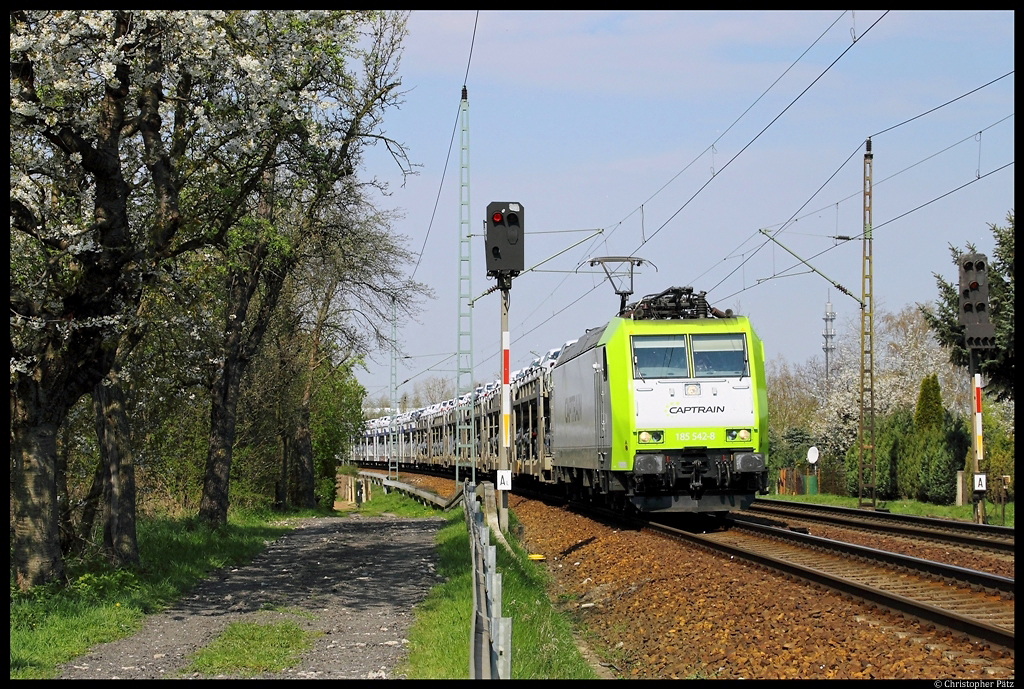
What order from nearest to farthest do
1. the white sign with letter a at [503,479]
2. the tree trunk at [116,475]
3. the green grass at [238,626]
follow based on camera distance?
the green grass at [238,626]
the tree trunk at [116,475]
the white sign with letter a at [503,479]

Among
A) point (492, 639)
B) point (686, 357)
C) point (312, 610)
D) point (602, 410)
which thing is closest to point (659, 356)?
point (686, 357)

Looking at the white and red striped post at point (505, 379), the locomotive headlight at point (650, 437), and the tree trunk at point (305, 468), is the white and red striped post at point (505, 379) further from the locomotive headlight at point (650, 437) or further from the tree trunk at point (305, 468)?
the tree trunk at point (305, 468)

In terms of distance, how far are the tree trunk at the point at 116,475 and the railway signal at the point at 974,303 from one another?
14.0 m

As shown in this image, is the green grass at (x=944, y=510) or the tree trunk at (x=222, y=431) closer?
the tree trunk at (x=222, y=431)

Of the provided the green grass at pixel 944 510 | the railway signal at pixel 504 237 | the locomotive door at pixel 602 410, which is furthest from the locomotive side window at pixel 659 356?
the green grass at pixel 944 510

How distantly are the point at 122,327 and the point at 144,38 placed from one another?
3.22 m

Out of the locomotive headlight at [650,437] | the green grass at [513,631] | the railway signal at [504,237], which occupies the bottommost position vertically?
the green grass at [513,631]

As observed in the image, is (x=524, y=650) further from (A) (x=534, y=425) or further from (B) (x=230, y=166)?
(A) (x=534, y=425)

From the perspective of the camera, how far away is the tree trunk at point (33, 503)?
42.2 ft

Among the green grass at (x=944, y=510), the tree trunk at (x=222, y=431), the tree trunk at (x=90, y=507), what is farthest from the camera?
the green grass at (x=944, y=510)

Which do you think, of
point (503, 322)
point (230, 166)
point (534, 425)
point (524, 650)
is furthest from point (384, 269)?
point (524, 650)

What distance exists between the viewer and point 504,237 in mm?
17141

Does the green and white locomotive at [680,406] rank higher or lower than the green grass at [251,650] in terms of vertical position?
higher

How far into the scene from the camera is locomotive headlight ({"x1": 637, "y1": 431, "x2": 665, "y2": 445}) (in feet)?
61.0
